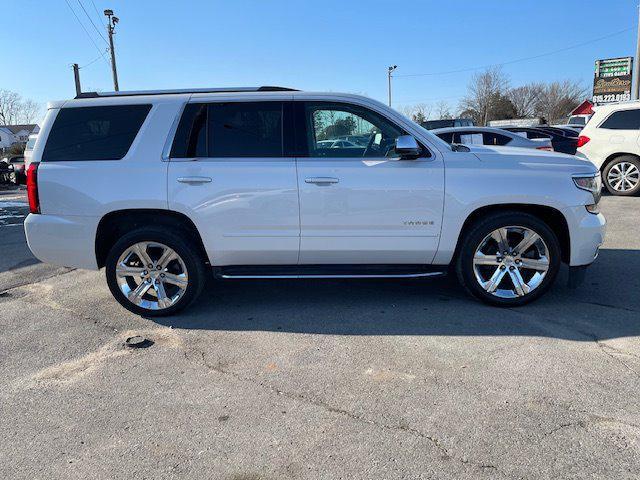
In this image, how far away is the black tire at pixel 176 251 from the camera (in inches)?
169

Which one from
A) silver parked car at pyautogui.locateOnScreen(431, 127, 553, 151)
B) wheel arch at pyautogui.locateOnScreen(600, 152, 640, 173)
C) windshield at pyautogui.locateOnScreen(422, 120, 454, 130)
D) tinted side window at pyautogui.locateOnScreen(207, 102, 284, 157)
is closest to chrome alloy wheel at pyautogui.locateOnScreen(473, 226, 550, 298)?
tinted side window at pyautogui.locateOnScreen(207, 102, 284, 157)

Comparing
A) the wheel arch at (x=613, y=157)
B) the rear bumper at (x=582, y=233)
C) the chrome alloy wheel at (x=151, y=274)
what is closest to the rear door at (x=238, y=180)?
the chrome alloy wheel at (x=151, y=274)

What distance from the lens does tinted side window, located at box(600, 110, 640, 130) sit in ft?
33.6

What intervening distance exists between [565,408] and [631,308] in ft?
6.85

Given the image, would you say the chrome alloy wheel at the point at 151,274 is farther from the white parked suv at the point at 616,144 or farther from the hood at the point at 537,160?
the white parked suv at the point at 616,144

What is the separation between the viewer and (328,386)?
316cm

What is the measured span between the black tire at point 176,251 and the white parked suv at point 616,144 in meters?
8.99

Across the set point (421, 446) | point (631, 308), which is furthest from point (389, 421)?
point (631, 308)

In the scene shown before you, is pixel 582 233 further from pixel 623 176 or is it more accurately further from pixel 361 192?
pixel 623 176

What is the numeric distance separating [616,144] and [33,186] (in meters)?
10.8

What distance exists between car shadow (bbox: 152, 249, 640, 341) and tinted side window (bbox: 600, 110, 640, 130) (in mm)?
6438

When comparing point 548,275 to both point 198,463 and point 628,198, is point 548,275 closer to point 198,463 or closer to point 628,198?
point 198,463

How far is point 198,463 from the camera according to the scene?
2477mm

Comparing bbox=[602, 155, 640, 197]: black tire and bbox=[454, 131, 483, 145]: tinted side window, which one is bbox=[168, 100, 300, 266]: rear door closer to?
bbox=[454, 131, 483, 145]: tinted side window
